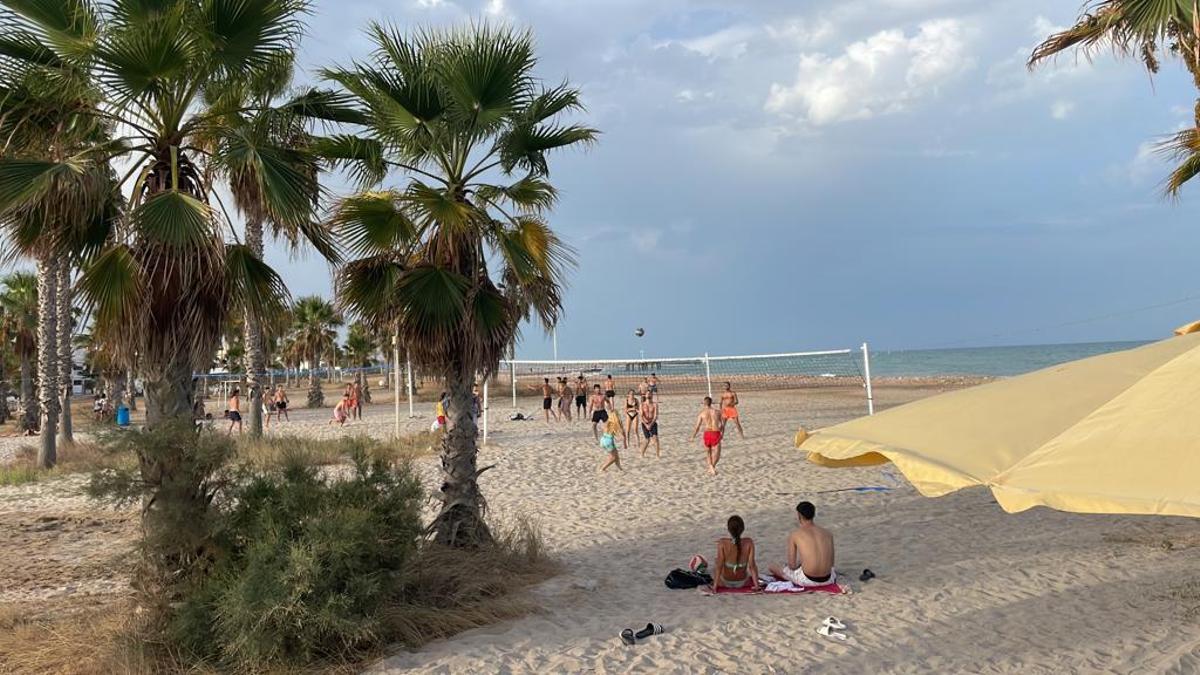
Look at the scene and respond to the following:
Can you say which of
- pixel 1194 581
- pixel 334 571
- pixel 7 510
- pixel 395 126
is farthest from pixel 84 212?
pixel 1194 581

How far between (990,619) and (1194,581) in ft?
6.67

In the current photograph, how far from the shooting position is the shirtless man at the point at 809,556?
706 centimetres

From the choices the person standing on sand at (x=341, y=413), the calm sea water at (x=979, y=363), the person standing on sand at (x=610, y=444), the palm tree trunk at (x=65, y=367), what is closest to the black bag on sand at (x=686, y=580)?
the person standing on sand at (x=610, y=444)

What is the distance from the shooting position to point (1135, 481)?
11.4 ft

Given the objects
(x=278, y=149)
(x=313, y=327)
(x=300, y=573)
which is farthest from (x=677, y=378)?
(x=300, y=573)

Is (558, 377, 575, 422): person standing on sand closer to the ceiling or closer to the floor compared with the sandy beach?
closer to the ceiling

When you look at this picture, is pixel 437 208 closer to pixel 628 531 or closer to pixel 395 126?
pixel 395 126

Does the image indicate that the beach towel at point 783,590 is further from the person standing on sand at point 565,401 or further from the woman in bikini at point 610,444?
the person standing on sand at point 565,401

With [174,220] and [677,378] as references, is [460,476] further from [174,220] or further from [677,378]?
[677,378]

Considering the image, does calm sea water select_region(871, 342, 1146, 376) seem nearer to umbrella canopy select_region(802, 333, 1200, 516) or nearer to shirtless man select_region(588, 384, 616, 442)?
shirtless man select_region(588, 384, 616, 442)

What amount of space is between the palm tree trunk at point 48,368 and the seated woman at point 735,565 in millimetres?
14062

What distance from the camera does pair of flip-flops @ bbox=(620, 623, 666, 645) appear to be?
575cm

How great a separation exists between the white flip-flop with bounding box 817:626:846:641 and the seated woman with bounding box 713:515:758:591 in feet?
3.67

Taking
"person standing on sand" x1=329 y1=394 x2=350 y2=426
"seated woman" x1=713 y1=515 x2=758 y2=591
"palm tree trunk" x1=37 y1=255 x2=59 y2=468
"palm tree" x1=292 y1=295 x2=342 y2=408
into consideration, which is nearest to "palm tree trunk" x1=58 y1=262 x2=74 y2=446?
"palm tree trunk" x1=37 y1=255 x2=59 y2=468
